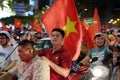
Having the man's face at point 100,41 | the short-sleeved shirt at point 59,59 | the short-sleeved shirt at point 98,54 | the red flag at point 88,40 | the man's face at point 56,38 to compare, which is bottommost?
the red flag at point 88,40

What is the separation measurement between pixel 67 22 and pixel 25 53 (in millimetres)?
3584

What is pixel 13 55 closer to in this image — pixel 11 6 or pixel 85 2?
pixel 11 6

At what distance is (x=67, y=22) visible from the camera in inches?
308

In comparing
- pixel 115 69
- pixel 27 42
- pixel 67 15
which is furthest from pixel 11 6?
pixel 27 42

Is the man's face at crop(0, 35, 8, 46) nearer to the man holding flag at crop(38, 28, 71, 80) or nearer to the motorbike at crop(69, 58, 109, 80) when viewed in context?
the motorbike at crop(69, 58, 109, 80)

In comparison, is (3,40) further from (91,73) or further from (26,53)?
(26,53)

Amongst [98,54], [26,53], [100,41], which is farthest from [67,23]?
[26,53]

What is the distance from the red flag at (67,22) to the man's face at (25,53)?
300 cm

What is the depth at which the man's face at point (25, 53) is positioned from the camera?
4.31 m

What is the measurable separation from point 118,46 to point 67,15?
240cm

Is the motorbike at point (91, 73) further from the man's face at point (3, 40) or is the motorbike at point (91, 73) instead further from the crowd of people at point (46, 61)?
the man's face at point (3, 40)

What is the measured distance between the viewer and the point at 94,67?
7.38m

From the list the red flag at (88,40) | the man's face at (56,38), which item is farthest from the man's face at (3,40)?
the red flag at (88,40)

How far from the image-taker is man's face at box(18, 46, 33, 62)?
4312mm
